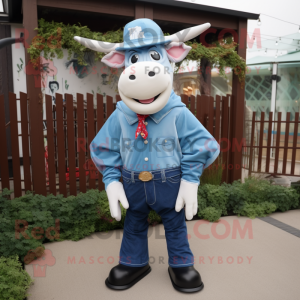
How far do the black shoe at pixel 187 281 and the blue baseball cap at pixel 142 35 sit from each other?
174 centimetres

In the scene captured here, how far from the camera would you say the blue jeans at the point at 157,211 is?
7.13ft

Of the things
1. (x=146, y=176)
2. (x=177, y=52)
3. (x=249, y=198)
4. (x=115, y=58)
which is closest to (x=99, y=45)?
(x=115, y=58)

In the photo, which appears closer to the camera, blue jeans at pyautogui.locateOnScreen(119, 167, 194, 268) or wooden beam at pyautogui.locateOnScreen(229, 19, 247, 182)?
blue jeans at pyautogui.locateOnScreen(119, 167, 194, 268)

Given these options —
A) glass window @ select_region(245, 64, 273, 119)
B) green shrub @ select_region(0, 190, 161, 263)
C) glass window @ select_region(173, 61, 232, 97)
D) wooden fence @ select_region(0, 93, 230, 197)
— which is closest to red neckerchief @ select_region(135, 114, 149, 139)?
green shrub @ select_region(0, 190, 161, 263)

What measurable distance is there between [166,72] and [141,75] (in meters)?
0.21

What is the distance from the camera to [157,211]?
226 centimetres

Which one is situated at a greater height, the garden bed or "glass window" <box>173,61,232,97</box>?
"glass window" <box>173,61,232,97</box>

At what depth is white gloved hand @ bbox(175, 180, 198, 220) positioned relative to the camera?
210 cm

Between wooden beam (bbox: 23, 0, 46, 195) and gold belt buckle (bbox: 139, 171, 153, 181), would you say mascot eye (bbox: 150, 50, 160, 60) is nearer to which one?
gold belt buckle (bbox: 139, 171, 153, 181)

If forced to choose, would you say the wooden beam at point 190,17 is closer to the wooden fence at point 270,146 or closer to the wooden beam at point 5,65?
the wooden fence at point 270,146

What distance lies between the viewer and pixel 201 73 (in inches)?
248

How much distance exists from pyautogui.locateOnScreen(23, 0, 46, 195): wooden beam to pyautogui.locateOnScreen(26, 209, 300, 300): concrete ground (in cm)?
106

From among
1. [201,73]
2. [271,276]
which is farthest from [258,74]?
[271,276]

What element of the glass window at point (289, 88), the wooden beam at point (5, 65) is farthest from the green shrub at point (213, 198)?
the glass window at point (289, 88)
